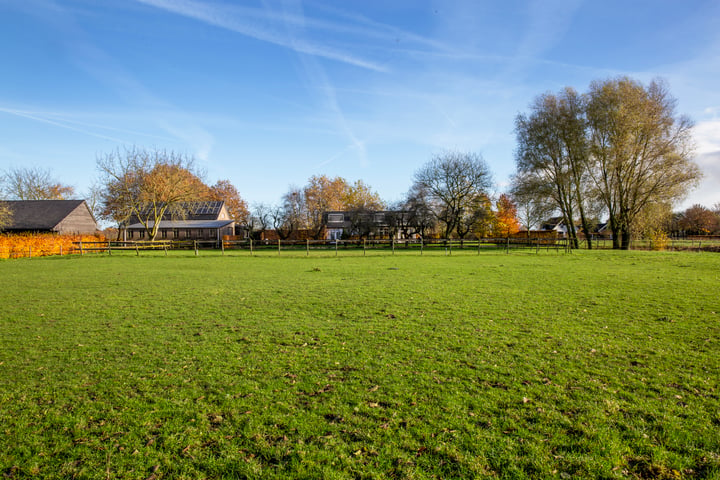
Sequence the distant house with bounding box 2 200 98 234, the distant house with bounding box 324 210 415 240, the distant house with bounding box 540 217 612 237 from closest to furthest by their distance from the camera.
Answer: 1. the distant house with bounding box 540 217 612 237
2. the distant house with bounding box 2 200 98 234
3. the distant house with bounding box 324 210 415 240

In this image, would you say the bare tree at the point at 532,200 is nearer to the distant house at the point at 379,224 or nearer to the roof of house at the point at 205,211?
the distant house at the point at 379,224

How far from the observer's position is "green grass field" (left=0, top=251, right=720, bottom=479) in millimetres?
3033

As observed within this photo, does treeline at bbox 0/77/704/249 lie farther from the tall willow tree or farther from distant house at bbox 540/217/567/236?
distant house at bbox 540/217/567/236

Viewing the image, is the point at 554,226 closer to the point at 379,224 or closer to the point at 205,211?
the point at 379,224

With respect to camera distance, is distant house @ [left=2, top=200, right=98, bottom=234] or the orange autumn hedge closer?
the orange autumn hedge

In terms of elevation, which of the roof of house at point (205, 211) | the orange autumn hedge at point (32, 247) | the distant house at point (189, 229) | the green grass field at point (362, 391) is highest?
the roof of house at point (205, 211)

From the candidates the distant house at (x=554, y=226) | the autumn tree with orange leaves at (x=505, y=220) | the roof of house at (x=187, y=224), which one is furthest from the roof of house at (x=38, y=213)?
the distant house at (x=554, y=226)

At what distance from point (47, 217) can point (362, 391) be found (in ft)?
178

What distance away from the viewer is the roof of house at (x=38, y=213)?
139ft

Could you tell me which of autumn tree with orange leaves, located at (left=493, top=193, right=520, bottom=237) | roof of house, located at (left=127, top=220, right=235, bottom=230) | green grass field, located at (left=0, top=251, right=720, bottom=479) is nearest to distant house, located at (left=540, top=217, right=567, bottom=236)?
autumn tree with orange leaves, located at (left=493, top=193, right=520, bottom=237)

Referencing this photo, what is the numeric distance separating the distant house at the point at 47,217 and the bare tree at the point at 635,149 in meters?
58.2

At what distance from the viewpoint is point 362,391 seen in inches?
167

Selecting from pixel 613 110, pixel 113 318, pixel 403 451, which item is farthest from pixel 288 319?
pixel 613 110

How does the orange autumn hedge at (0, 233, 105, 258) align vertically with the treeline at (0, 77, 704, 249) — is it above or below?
below
